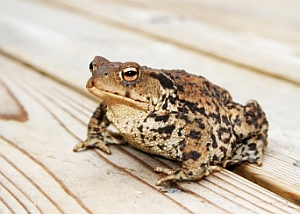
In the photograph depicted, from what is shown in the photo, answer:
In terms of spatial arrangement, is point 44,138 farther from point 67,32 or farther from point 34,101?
point 67,32

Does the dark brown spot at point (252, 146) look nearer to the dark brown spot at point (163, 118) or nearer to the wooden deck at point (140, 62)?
the wooden deck at point (140, 62)

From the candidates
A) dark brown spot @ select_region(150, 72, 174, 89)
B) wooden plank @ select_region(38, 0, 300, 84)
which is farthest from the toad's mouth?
wooden plank @ select_region(38, 0, 300, 84)

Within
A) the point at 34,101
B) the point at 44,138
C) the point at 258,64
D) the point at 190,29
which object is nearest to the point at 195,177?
the point at 44,138

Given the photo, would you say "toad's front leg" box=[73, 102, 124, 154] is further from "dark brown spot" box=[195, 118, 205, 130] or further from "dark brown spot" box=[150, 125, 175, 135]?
"dark brown spot" box=[195, 118, 205, 130]

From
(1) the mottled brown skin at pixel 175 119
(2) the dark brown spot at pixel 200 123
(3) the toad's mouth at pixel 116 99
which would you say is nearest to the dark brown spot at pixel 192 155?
(1) the mottled brown skin at pixel 175 119

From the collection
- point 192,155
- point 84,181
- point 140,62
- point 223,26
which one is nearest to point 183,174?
point 192,155

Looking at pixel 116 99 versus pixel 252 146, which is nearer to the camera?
pixel 116 99

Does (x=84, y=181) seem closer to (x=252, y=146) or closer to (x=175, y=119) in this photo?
(x=175, y=119)
